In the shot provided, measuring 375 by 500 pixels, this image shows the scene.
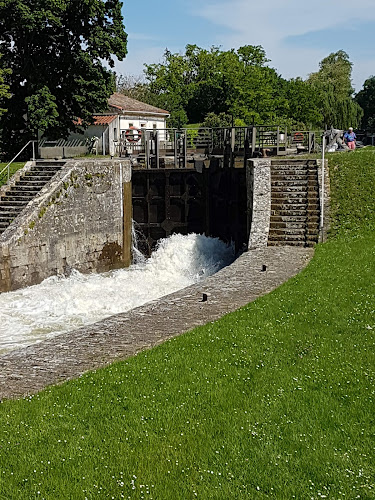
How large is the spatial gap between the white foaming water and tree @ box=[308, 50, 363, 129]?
1359 inches

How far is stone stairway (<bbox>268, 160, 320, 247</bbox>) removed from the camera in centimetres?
1359

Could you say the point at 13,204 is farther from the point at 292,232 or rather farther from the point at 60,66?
the point at 60,66

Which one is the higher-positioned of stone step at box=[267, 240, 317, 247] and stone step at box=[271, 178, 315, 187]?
stone step at box=[271, 178, 315, 187]

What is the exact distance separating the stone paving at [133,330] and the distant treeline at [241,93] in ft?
101

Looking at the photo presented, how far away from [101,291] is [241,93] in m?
32.4

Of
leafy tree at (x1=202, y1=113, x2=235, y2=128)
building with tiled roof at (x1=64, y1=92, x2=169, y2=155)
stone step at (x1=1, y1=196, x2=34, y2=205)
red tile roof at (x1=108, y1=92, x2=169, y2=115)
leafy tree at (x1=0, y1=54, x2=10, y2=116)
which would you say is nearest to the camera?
stone step at (x1=1, y1=196, x2=34, y2=205)

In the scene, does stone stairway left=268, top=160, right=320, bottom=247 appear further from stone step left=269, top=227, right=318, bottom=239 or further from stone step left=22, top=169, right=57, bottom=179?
stone step left=22, top=169, right=57, bottom=179

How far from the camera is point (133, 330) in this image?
8.10m

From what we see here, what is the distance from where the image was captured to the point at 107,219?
56.6 feet

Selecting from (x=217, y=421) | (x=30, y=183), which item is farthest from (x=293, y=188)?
(x=217, y=421)

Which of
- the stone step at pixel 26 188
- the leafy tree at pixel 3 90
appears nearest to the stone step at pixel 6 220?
the stone step at pixel 26 188

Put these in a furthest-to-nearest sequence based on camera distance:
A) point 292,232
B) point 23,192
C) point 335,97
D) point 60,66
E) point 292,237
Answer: point 335,97 → point 60,66 → point 23,192 → point 292,232 → point 292,237

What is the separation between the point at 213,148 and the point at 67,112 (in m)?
5.85

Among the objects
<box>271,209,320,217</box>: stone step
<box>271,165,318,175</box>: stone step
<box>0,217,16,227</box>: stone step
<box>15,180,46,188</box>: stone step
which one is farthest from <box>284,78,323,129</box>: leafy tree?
<box>0,217,16,227</box>: stone step
